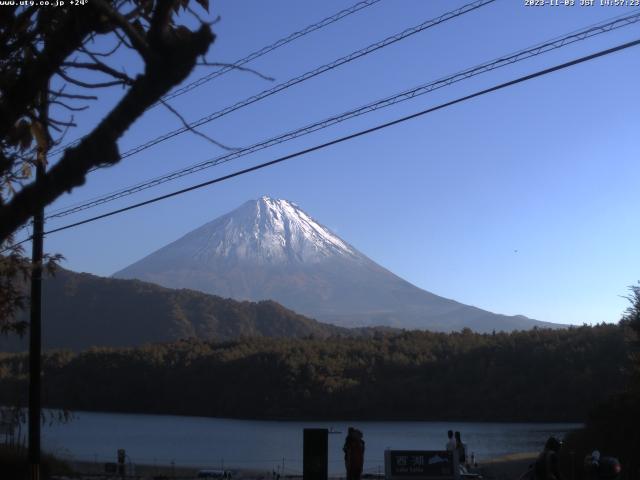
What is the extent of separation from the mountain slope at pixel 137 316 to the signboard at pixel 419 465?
105 m

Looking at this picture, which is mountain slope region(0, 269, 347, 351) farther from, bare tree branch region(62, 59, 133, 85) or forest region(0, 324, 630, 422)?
bare tree branch region(62, 59, 133, 85)

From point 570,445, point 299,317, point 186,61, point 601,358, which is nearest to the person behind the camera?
point 186,61

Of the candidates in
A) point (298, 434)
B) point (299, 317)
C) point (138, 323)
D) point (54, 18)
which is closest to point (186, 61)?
point (54, 18)

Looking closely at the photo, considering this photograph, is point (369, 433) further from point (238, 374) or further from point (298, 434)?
point (238, 374)

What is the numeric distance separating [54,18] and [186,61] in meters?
3.64

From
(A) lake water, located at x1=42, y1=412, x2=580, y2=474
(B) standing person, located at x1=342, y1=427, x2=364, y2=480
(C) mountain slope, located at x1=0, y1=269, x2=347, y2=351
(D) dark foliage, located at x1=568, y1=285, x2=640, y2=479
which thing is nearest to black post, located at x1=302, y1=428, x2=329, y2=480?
(B) standing person, located at x1=342, y1=427, x2=364, y2=480

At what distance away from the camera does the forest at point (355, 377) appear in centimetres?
6900

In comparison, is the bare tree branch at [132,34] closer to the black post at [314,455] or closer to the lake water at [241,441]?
the black post at [314,455]

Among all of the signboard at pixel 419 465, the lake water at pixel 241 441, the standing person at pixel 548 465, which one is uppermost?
the standing person at pixel 548 465

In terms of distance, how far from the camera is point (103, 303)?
134 m

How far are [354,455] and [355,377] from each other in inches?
2655

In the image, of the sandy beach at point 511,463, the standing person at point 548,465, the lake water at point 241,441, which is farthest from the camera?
the lake water at point 241,441

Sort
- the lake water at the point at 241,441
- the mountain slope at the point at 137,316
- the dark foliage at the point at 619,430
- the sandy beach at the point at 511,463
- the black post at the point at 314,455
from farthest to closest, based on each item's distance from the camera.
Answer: the mountain slope at the point at 137,316 → the lake water at the point at 241,441 → the sandy beach at the point at 511,463 → the dark foliage at the point at 619,430 → the black post at the point at 314,455

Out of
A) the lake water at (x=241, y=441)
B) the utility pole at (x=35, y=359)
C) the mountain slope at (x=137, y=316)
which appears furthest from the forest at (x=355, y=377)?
the utility pole at (x=35, y=359)
